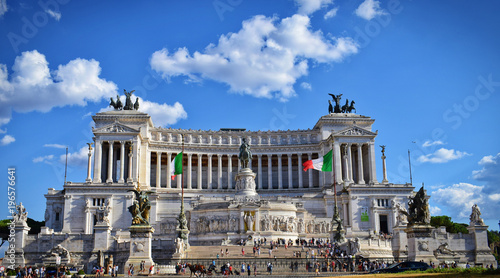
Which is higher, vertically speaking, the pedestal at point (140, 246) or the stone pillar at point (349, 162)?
the stone pillar at point (349, 162)

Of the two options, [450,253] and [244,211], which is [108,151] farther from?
[450,253]

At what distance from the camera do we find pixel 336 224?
71812 mm

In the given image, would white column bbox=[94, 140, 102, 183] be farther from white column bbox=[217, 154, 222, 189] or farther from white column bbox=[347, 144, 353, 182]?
white column bbox=[347, 144, 353, 182]

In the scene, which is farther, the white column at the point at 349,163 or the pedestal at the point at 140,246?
the white column at the point at 349,163

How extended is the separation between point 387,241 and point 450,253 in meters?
12.0

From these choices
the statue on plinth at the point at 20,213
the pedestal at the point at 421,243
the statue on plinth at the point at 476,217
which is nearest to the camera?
the pedestal at the point at 421,243

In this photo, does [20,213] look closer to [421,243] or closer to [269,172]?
[421,243]

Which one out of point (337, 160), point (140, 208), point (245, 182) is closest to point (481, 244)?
point (245, 182)

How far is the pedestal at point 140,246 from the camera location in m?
47.9

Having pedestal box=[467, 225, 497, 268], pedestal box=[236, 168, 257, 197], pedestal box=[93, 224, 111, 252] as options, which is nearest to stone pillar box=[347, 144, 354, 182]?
pedestal box=[236, 168, 257, 197]

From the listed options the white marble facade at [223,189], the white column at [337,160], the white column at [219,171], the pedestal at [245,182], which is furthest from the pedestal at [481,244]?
the white column at [219,171]

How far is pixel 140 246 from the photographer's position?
4847cm

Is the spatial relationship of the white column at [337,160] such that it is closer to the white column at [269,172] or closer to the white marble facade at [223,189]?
the white marble facade at [223,189]

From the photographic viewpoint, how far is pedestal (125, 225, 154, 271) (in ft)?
157
